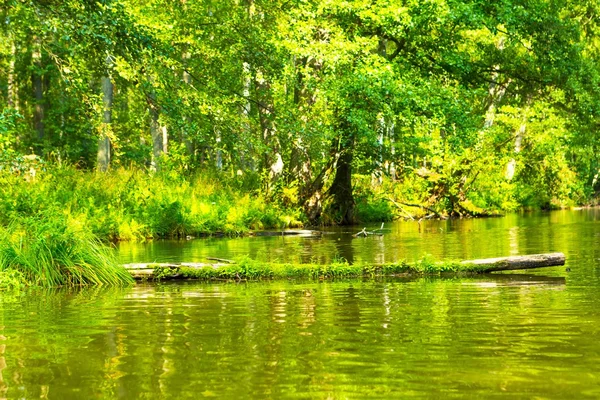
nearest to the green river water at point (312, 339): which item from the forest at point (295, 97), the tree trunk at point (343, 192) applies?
the forest at point (295, 97)

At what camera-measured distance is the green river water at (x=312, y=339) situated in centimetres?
616

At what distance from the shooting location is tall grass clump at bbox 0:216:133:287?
524 inches

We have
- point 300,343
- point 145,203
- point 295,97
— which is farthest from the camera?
point 295,97

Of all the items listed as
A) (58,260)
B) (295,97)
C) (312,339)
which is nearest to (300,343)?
(312,339)

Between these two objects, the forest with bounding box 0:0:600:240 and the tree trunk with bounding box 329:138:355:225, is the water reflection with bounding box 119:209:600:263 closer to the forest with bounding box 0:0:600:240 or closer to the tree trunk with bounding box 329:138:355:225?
the forest with bounding box 0:0:600:240

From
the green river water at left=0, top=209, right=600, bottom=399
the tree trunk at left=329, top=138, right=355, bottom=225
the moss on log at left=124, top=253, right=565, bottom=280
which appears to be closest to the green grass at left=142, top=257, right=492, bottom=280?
the moss on log at left=124, top=253, right=565, bottom=280

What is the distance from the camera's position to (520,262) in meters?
13.9

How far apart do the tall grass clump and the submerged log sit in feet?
16.9

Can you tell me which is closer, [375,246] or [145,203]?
[375,246]

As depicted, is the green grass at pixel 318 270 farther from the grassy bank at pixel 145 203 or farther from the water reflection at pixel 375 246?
the grassy bank at pixel 145 203

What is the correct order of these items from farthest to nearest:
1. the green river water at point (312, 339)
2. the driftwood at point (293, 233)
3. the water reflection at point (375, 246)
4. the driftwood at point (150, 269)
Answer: the driftwood at point (293, 233)
the water reflection at point (375, 246)
the driftwood at point (150, 269)
the green river water at point (312, 339)

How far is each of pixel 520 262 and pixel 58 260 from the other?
6560 millimetres

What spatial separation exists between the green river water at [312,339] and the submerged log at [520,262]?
0.15 m

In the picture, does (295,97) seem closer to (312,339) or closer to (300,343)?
(312,339)
